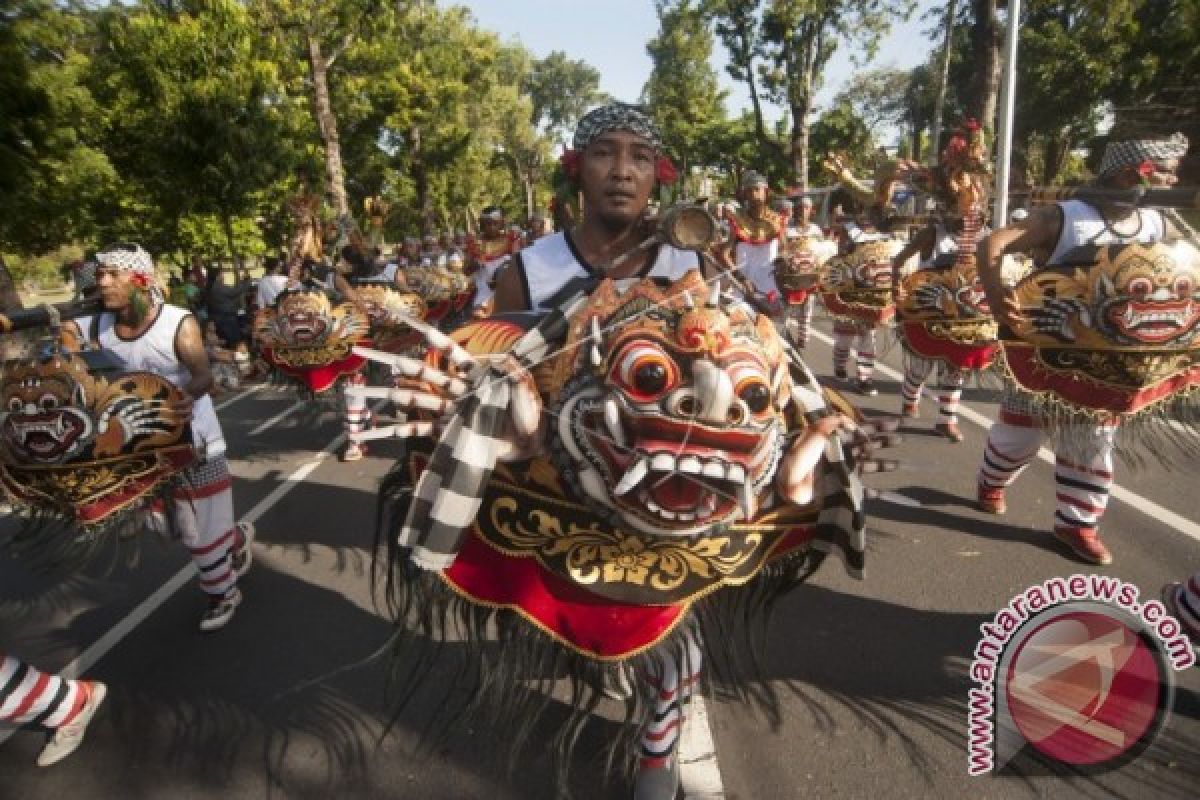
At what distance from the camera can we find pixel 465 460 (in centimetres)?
146

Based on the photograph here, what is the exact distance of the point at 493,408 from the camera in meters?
1.45

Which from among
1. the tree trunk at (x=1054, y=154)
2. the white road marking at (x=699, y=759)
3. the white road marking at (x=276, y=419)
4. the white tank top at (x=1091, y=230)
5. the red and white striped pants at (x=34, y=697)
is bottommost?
the white road marking at (x=276, y=419)

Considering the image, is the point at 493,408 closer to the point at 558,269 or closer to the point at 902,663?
the point at 558,269

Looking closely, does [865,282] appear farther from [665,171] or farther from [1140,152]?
[665,171]

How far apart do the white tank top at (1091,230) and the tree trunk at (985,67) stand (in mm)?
10096

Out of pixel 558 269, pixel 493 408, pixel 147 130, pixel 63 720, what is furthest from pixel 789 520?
pixel 147 130

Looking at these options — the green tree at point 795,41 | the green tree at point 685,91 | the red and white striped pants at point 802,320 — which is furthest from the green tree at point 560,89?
the red and white striped pants at point 802,320

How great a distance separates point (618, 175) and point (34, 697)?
3026mm

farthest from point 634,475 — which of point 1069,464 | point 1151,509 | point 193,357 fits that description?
point 1151,509

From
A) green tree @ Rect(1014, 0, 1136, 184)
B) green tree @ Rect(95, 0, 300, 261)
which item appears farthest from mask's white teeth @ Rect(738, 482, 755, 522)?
green tree @ Rect(1014, 0, 1136, 184)

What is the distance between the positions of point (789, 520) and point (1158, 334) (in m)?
2.24

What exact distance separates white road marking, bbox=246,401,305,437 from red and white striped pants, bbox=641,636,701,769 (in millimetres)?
6763

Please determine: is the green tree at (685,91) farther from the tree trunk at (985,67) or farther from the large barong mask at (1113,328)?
the large barong mask at (1113,328)

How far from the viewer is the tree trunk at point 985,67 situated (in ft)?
37.8
